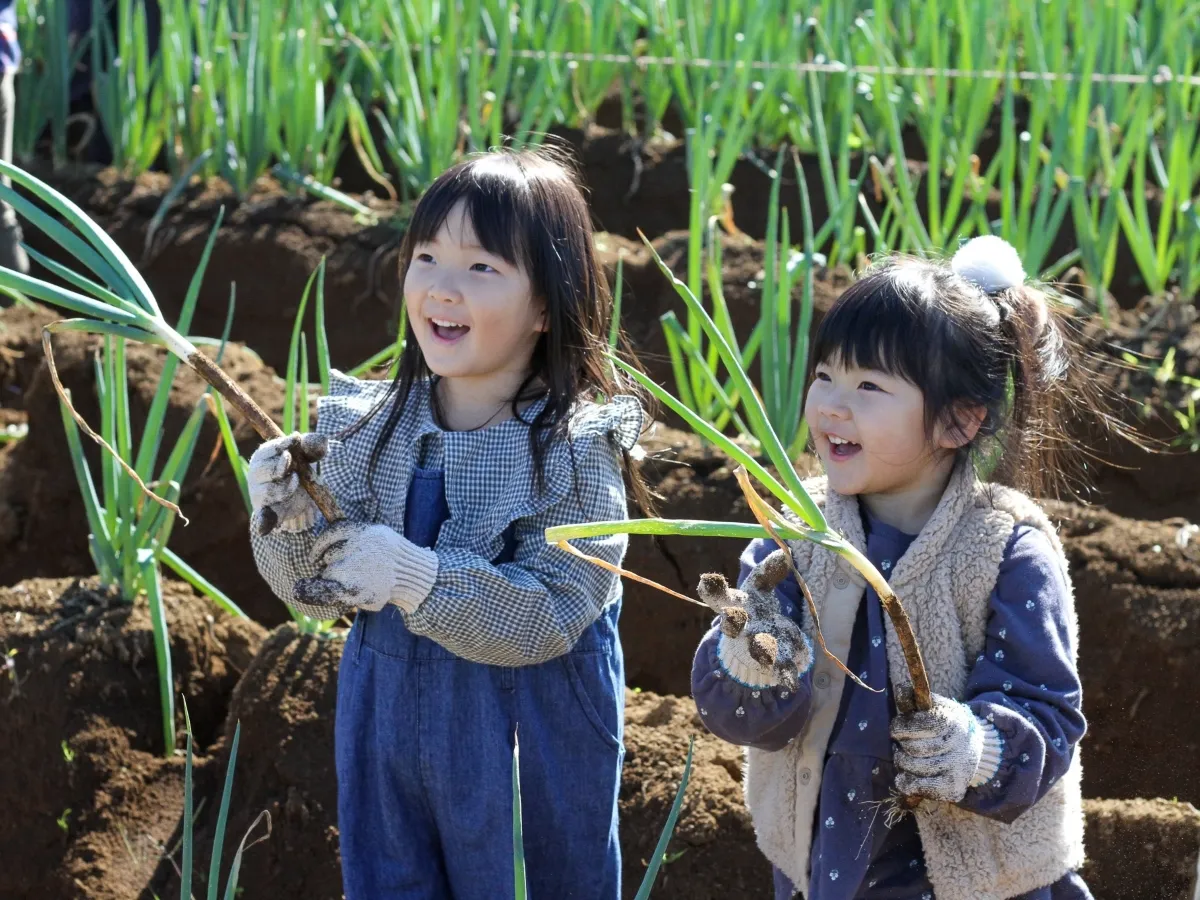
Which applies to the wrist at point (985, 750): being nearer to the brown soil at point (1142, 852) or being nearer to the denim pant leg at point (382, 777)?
the denim pant leg at point (382, 777)

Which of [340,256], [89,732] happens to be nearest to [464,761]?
[89,732]

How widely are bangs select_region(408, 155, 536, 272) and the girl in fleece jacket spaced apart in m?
0.31

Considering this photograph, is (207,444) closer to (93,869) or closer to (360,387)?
(93,869)

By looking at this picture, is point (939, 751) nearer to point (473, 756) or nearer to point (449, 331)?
point (473, 756)

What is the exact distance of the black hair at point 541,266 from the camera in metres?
1.50

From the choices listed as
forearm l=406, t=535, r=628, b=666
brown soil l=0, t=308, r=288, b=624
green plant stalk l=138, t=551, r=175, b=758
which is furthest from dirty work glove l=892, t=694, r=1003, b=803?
brown soil l=0, t=308, r=288, b=624

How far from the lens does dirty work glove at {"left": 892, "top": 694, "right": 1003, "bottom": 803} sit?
1224 mm

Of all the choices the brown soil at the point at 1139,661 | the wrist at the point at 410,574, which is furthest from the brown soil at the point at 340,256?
the wrist at the point at 410,574

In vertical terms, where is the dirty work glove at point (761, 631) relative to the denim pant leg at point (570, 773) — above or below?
above

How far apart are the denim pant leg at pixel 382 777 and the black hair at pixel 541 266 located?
180mm

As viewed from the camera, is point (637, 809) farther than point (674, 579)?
No

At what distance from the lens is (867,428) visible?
1.34 meters

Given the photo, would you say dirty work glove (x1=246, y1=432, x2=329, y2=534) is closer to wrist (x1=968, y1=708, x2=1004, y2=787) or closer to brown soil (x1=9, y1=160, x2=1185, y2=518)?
wrist (x1=968, y1=708, x2=1004, y2=787)

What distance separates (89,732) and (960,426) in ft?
4.34
